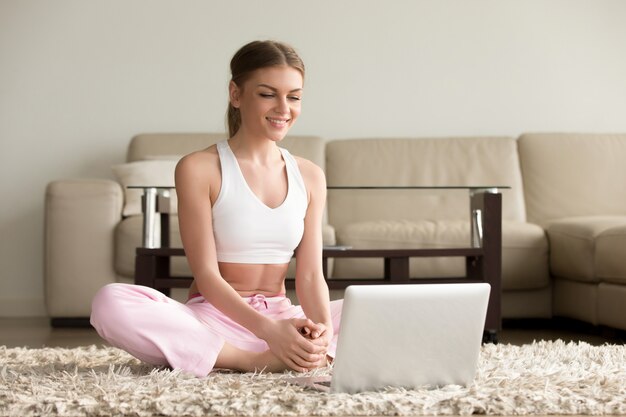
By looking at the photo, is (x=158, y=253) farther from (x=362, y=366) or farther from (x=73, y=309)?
(x=362, y=366)

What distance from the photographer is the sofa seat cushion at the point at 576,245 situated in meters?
3.69

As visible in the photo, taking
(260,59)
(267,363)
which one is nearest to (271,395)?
(267,363)

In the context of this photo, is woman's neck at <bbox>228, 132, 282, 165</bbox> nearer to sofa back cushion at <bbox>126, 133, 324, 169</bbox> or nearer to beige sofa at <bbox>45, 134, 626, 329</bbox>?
beige sofa at <bbox>45, 134, 626, 329</bbox>

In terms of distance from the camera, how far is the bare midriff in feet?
7.17

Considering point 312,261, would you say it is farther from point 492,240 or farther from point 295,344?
point 492,240

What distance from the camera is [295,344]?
1.91 m

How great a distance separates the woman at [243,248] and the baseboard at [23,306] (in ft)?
8.69

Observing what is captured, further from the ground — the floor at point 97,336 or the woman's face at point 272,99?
the woman's face at point 272,99

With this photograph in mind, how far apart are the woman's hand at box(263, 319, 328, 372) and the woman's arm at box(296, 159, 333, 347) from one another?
0.18 m

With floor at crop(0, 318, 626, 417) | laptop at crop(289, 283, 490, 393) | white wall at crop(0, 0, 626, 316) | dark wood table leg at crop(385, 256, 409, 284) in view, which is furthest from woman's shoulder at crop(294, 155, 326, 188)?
white wall at crop(0, 0, 626, 316)

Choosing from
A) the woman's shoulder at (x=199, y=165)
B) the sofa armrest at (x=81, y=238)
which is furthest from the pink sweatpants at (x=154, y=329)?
the sofa armrest at (x=81, y=238)

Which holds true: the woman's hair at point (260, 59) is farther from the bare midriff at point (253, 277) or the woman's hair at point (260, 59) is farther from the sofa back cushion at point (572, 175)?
the sofa back cushion at point (572, 175)

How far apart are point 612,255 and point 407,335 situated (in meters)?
1.94

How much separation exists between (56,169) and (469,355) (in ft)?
10.9
